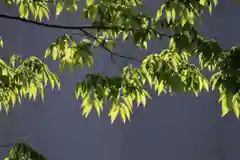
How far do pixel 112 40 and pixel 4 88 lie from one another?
538mm

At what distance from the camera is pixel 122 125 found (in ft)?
15.7

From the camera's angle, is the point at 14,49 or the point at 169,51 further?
the point at 14,49

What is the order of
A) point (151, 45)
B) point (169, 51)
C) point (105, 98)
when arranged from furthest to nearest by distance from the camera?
point (151, 45), point (169, 51), point (105, 98)

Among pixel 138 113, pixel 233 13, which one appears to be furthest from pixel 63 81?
pixel 233 13

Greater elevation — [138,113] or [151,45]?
[151,45]

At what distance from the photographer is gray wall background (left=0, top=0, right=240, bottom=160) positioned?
4672mm

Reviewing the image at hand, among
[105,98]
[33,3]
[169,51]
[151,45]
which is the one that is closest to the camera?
[105,98]

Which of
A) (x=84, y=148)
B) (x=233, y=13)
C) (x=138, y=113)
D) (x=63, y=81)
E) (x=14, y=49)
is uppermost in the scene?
(x=233, y=13)

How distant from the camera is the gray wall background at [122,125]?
467 cm

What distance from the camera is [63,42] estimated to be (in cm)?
191

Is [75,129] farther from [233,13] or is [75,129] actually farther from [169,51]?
[169,51]

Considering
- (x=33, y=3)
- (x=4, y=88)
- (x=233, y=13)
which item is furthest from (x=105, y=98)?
(x=233, y=13)

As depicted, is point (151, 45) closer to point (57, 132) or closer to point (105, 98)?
point (57, 132)

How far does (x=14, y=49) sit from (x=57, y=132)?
1025mm
